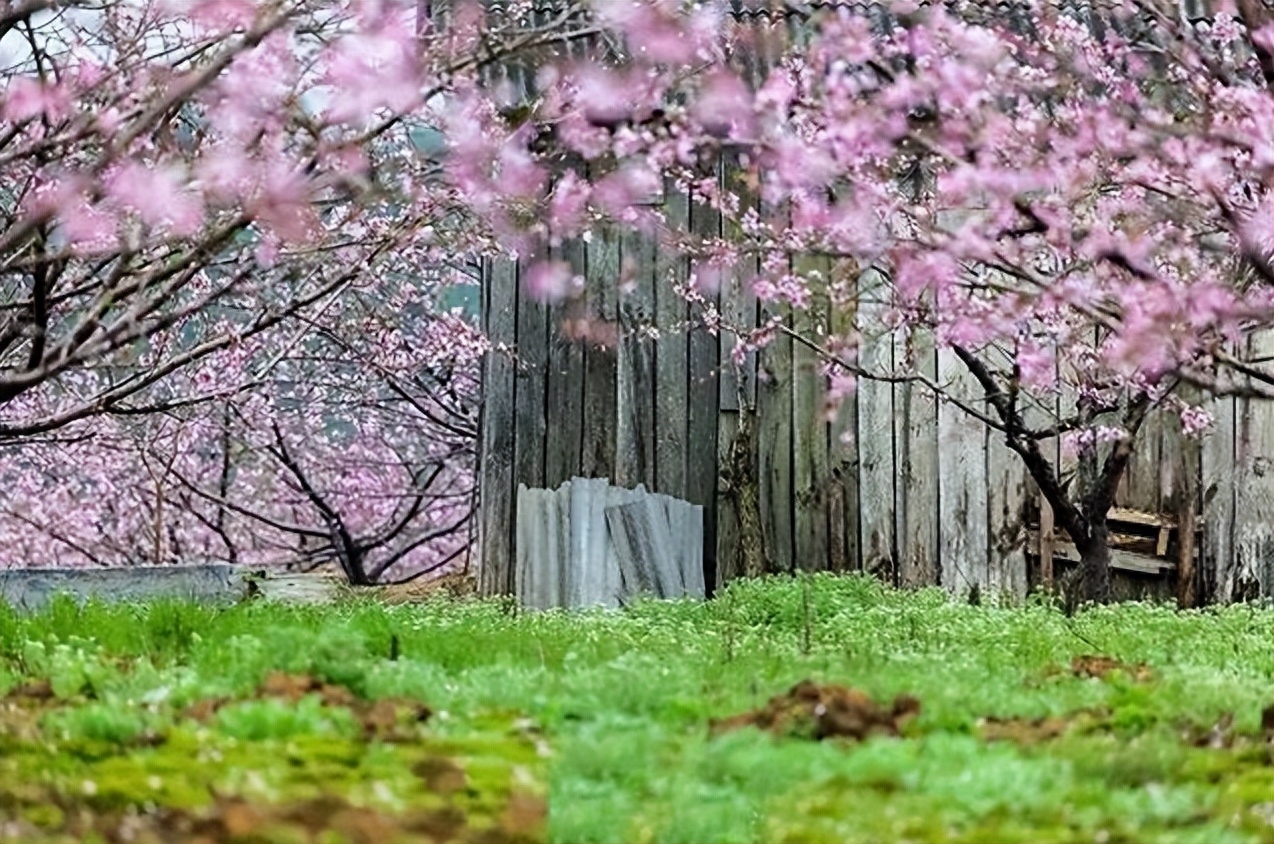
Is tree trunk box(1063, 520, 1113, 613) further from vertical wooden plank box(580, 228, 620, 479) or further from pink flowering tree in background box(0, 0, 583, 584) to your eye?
pink flowering tree in background box(0, 0, 583, 584)

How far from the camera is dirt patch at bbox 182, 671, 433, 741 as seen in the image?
3.56m

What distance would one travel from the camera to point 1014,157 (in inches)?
241

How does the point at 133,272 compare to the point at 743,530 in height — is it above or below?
above

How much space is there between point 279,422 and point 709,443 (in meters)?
4.91

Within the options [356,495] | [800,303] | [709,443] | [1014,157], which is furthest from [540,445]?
[356,495]

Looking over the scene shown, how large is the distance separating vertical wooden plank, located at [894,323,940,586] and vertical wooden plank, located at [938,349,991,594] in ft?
0.16

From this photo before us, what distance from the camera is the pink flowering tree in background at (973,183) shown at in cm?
542

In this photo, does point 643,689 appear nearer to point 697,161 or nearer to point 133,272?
point 133,272

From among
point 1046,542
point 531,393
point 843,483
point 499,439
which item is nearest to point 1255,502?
point 1046,542

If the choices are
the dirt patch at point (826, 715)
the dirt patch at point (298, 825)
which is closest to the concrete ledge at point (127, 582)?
the dirt patch at point (826, 715)

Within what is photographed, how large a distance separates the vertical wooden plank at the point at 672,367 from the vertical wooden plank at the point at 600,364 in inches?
10.4

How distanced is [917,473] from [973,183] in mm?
3665

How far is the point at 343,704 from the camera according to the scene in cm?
380

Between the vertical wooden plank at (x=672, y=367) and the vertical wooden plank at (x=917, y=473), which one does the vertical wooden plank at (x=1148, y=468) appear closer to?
the vertical wooden plank at (x=917, y=473)
